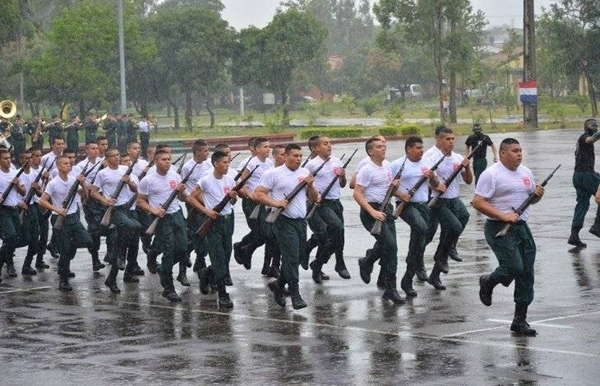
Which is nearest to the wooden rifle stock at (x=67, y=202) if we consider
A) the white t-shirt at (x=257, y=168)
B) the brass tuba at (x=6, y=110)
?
the white t-shirt at (x=257, y=168)

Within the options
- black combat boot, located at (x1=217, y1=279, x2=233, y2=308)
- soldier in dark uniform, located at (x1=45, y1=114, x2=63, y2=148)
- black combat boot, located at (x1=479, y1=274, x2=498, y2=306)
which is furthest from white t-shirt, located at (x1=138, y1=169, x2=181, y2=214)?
soldier in dark uniform, located at (x1=45, y1=114, x2=63, y2=148)

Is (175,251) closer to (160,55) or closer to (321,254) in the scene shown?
(321,254)

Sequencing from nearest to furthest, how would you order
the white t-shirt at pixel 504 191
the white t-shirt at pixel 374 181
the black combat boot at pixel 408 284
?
the white t-shirt at pixel 504 191
the black combat boot at pixel 408 284
the white t-shirt at pixel 374 181

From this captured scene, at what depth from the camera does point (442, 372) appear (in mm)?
11211

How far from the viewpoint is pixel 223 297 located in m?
15.4

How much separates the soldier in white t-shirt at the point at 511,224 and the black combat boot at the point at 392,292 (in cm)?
171

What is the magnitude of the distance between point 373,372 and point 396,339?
161cm

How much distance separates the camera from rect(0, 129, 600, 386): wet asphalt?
1138 centimetres

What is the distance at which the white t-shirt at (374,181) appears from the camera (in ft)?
52.0

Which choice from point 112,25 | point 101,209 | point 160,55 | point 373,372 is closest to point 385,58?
point 160,55

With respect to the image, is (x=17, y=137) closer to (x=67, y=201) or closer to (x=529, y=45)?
(x=529, y=45)

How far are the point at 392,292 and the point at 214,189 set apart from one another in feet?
7.29

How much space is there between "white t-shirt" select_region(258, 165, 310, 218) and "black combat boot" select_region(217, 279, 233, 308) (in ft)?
3.36

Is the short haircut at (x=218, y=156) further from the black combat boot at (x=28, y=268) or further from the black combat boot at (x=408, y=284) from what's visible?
the black combat boot at (x=28, y=268)
